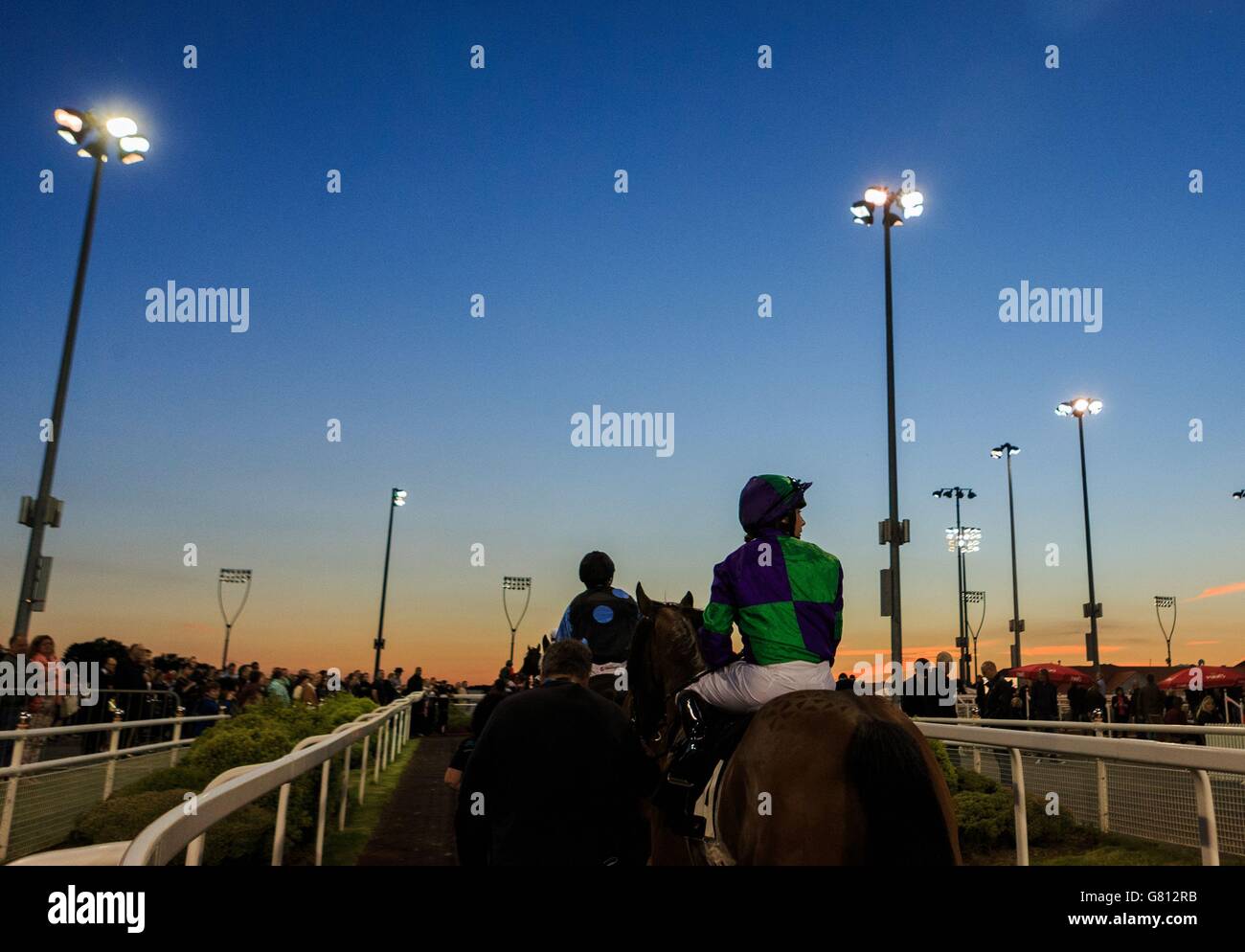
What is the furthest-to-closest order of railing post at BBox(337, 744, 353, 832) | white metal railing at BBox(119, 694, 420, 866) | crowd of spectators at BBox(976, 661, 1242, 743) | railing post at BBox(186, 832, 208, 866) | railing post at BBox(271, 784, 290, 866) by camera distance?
1. crowd of spectators at BBox(976, 661, 1242, 743)
2. railing post at BBox(337, 744, 353, 832)
3. railing post at BBox(271, 784, 290, 866)
4. railing post at BBox(186, 832, 208, 866)
5. white metal railing at BBox(119, 694, 420, 866)

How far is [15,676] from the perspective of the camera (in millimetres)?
9750

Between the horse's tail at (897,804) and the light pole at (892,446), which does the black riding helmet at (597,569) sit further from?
the light pole at (892,446)

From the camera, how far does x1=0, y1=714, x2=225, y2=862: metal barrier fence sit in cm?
577

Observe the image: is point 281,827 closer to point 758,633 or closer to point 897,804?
point 758,633

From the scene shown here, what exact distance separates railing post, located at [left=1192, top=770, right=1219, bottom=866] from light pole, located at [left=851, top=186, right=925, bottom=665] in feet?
34.2

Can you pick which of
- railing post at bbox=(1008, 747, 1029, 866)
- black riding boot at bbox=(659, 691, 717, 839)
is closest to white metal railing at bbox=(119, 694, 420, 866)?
black riding boot at bbox=(659, 691, 717, 839)

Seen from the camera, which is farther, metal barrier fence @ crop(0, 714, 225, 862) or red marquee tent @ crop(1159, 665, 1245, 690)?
red marquee tent @ crop(1159, 665, 1245, 690)

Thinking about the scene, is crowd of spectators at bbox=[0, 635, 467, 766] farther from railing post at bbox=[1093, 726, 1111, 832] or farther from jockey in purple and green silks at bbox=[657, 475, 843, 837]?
railing post at bbox=[1093, 726, 1111, 832]

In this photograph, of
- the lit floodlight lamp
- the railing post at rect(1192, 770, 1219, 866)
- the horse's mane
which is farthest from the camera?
the lit floodlight lamp

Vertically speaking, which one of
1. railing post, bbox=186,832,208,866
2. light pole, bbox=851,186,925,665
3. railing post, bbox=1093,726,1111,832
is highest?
light pole, bbox=851,186,925,665

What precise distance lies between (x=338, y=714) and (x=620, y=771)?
27.7 feet

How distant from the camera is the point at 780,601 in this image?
359 centimetres

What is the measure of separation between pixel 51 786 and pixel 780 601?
5275 mm
